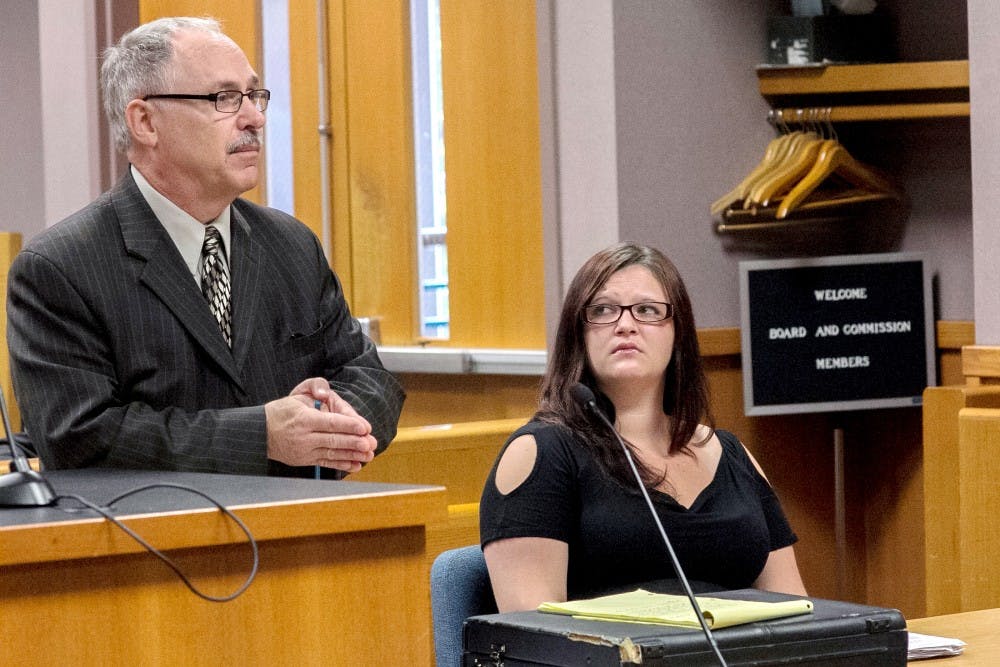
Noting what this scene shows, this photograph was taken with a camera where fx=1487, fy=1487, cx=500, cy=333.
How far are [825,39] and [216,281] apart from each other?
234 cm

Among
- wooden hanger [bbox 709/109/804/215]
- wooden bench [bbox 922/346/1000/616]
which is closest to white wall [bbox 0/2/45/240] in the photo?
wooden hanger [bbox 709/109/804/215]

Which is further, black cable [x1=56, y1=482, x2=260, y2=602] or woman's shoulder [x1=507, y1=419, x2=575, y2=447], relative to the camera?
woman's shoulder [x1=507, y1=419, x2=575, y2=447]

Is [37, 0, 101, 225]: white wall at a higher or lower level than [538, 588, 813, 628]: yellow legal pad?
higher

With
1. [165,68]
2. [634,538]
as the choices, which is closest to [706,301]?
[634,538]

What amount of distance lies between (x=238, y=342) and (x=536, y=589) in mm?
582

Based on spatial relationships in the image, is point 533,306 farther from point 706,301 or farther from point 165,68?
point 165,68

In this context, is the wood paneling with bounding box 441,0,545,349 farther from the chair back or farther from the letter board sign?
the chair back

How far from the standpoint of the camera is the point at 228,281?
7.41 feet

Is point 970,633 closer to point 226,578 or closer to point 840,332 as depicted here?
point 226,578

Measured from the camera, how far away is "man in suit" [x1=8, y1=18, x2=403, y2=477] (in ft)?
6.68

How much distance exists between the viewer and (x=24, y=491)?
1.40m

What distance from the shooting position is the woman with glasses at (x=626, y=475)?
2.31 metres

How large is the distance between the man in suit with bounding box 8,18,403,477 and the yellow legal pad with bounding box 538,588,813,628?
1.66ft

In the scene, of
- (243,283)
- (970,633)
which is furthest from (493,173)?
(970,633)
